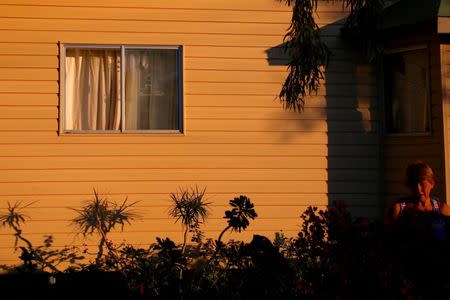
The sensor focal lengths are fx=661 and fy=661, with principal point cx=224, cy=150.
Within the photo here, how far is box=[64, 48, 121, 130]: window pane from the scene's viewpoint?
339 inches

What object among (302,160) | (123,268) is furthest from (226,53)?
(123,268)

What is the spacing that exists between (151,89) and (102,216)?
1794mm

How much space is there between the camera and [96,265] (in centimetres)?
810

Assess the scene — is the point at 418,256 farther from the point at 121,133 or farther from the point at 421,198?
the point at 121,133

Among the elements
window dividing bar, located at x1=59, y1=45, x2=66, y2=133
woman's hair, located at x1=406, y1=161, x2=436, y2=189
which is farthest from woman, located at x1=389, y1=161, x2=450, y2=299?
window dividing bar, located at x1=59, y1=45, x2=66, y2=133

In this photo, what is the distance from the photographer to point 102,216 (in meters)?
8.30

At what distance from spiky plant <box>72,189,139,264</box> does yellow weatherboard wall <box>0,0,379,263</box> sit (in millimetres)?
92

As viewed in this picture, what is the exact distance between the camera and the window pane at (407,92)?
27.9 feet

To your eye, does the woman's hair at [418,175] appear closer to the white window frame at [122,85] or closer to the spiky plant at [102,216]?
the white window frame at [122,85]

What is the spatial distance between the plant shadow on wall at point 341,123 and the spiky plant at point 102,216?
227 centimetres

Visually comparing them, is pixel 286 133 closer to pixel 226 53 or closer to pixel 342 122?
pixel 342 122

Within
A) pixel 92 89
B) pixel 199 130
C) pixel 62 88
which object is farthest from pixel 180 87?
pixel 62 88

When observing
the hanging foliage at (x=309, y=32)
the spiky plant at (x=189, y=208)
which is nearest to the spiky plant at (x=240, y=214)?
the hanging foliage at (x=309, y=32)

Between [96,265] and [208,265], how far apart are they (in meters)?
1.58
